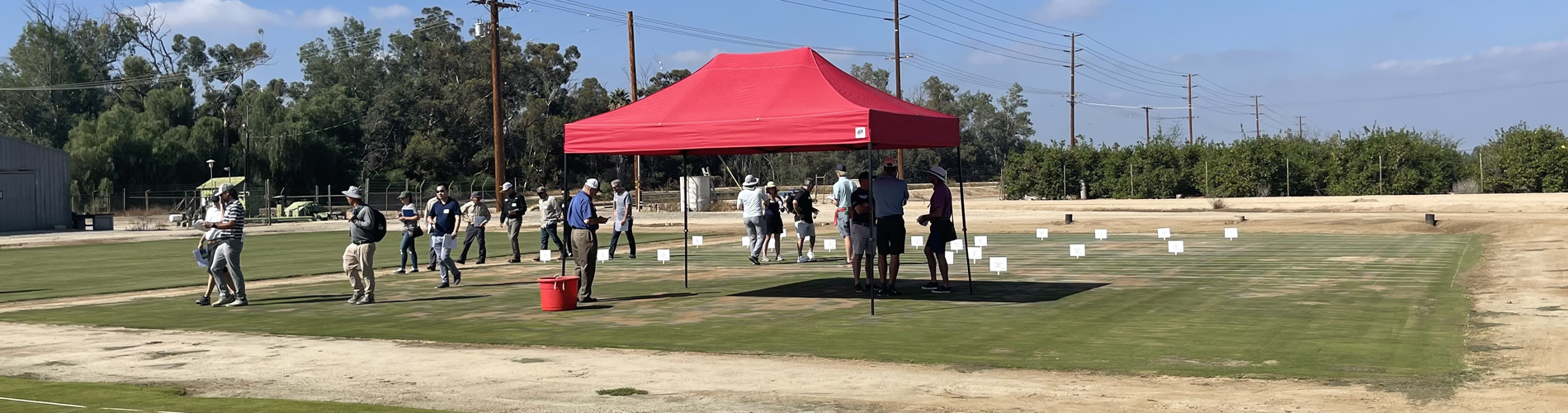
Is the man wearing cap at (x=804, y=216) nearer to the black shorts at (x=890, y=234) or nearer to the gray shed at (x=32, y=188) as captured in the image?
the black shorts at (x=890, y=234)

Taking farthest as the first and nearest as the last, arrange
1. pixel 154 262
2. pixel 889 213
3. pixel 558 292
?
pixel 154 262 → pixel 889 213 → pixel 558 292

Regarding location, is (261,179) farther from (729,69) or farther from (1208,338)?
(1208,338)

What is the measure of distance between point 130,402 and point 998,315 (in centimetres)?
819

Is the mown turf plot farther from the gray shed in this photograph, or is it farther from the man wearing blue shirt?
the gray shed

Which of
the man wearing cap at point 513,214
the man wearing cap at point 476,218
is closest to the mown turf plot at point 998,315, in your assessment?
the man wearing cap at point 476,218

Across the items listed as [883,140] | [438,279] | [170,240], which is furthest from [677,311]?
[170,240]

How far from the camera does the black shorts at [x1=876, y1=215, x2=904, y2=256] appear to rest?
15023 millimetres

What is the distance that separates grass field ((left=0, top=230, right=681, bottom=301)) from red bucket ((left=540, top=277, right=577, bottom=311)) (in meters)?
8.80

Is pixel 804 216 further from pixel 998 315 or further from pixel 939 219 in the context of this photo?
pixel 998 315

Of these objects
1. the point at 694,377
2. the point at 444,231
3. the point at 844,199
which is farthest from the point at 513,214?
the point at 694,377

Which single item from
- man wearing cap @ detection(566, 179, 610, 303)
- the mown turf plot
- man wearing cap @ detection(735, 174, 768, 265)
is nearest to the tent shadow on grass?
the mown turf plot

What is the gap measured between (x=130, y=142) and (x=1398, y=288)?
7863 centimetres

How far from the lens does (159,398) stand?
888cm

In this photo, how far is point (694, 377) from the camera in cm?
955
